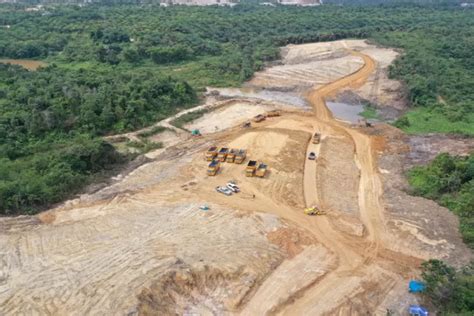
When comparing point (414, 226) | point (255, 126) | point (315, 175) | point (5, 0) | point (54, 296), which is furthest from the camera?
point (5, 0)

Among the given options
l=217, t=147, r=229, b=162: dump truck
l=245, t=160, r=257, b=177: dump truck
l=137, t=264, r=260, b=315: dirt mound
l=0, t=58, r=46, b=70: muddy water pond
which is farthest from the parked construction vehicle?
l=0, t=58, r=46, b=70: muddy water pond

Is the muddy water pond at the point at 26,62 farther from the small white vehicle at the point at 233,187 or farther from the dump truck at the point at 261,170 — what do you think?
the small white vehicle at the point at 233,187

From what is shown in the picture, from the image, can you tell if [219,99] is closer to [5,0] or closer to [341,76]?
[341,76]

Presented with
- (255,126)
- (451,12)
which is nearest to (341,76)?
(255,126)

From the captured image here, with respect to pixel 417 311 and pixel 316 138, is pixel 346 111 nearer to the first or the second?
pixel 316 138

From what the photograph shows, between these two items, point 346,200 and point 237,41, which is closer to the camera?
point 346,200

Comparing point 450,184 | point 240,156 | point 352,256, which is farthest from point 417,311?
point 240,156

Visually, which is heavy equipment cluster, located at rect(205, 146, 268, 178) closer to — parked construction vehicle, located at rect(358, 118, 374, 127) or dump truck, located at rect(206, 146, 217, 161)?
dump truck, located at rect(206, 146, 217, 161)
